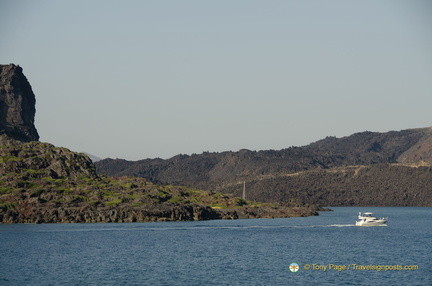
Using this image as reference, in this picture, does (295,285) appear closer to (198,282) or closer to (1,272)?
(198,282)

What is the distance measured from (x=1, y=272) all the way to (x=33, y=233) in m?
64.0

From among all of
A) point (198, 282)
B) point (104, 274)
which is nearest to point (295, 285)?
point (198, 282)

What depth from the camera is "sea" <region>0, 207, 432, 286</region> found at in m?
92.2

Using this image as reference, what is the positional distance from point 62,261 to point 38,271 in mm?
10937

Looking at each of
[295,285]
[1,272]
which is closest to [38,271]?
[1,272]

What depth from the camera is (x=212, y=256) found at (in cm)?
11719

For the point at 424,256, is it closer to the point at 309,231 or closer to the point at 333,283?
the point at 333,283

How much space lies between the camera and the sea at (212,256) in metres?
92.2

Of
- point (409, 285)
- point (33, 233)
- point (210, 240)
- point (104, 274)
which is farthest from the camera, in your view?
point (33, 233)

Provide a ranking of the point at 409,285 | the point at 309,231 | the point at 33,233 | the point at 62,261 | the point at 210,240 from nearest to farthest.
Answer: the point at 409,285, the point at 62,261, the point at 210,240, the point at 33,233, the point at 309,231

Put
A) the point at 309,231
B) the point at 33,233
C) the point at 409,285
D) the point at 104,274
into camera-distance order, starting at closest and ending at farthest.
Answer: the point at 409,285 → the point at 104,274 → the point at 33,233 → the point at 309,231

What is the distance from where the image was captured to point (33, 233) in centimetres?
16300

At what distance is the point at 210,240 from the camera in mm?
147375

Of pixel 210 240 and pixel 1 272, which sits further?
pixel 210 240
